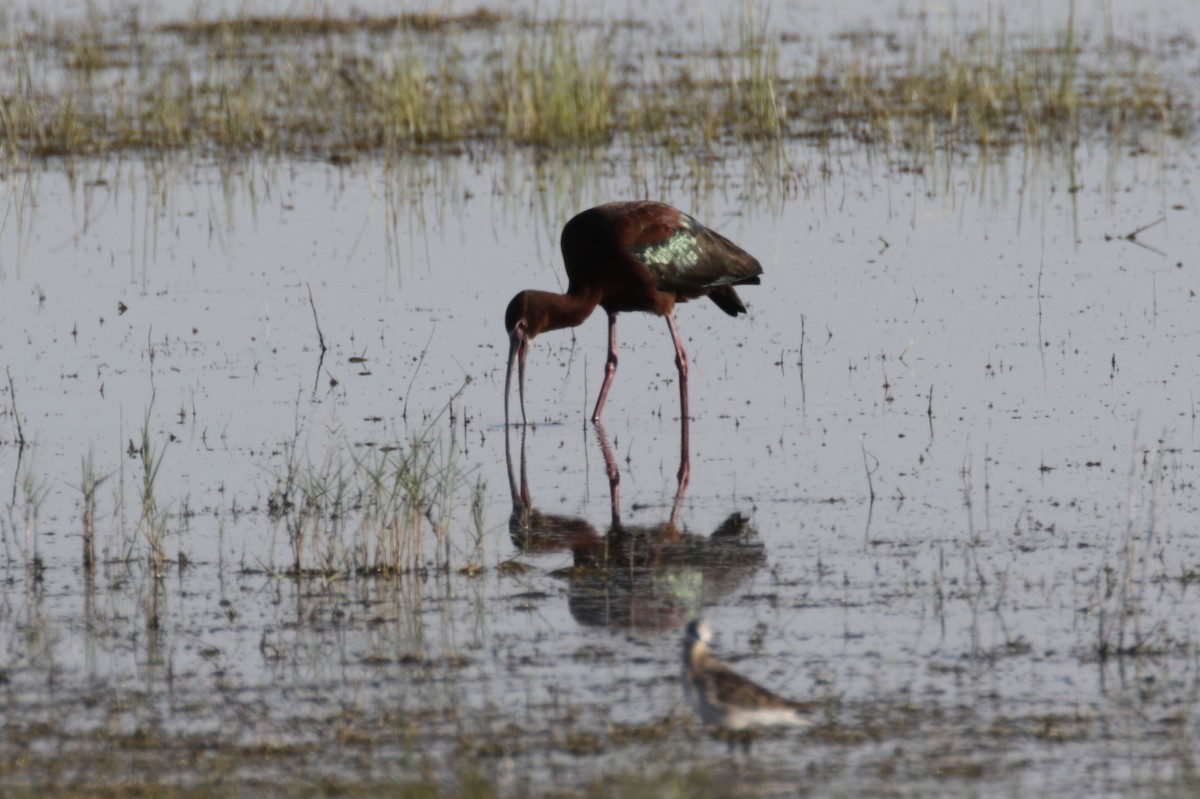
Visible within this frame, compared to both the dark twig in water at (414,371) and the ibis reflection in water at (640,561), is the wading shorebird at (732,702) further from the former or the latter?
the dark twig in water at (414,371)

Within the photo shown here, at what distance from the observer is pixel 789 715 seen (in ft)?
15.5

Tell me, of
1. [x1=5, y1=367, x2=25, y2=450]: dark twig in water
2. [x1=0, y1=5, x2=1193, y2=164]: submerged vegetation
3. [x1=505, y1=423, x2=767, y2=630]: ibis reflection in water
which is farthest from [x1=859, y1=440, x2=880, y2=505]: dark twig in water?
[x1=0, y1=5, x2=1193, y2=164]: submerged vegetation

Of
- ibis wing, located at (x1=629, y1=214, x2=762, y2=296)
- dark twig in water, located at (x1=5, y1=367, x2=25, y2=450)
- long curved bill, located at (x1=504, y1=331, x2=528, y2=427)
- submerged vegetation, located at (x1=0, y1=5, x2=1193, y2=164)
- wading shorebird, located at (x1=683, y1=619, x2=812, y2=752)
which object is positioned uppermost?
submerged vegetation, located at (x1=0, y1=5, x2=1193, y2=164)

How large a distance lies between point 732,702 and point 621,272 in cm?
502

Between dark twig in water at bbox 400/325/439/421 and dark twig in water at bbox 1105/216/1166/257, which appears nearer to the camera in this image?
dark twig in water at bbox 400/325/439/421

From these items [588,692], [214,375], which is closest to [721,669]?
[588,692]

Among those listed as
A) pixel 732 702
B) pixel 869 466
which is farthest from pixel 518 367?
pixel 732 702

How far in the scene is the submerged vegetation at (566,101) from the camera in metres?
16.7

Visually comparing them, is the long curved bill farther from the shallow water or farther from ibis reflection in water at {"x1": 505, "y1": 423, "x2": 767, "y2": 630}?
ibis reflection in water at {"x1": 505, "y1": 423, "x2": 767, "y2": 630}

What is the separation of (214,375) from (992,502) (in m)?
4.71

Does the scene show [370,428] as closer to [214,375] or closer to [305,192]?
[214,375]

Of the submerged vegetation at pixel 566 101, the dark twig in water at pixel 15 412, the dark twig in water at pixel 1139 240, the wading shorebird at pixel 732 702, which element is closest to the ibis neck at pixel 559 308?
the dark twig in water at pixel 15 412

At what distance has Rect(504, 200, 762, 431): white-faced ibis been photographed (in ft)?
30.7

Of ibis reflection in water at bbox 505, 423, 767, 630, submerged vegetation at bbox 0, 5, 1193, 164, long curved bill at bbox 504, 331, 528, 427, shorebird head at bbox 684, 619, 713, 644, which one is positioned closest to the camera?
shorebird head at bbox 684, 619, 713, 644
